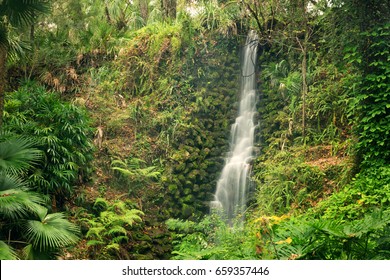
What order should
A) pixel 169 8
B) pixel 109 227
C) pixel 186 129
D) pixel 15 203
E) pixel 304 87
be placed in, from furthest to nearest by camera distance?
pixel 169 8
pixel 186 129
pixel 304 87
pixel 109 227
pixel 15 203

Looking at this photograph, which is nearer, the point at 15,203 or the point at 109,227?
the point at 15,203

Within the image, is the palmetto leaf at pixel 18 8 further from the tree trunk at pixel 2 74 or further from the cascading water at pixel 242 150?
the cascading water at pixel 242 150

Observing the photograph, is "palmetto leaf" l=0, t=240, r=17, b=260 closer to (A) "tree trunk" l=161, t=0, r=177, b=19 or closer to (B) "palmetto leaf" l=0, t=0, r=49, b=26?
(B) "palmetto leaf" l=0, t=0, r=49, b=26

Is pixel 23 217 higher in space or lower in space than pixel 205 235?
higher

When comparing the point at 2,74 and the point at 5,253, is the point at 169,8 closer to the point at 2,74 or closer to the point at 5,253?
the point at 2,74

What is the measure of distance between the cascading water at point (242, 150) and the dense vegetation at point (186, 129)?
17 centimetres

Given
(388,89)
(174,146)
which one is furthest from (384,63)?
(174,146)

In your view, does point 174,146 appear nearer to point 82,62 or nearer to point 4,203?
point 82,62

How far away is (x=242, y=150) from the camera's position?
11875 mm

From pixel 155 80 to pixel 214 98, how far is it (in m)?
1.68

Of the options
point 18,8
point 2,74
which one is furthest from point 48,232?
point 18,8

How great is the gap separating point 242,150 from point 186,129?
4.37ft

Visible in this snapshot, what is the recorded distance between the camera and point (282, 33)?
1277 cm

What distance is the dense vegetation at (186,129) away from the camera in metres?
7.98
